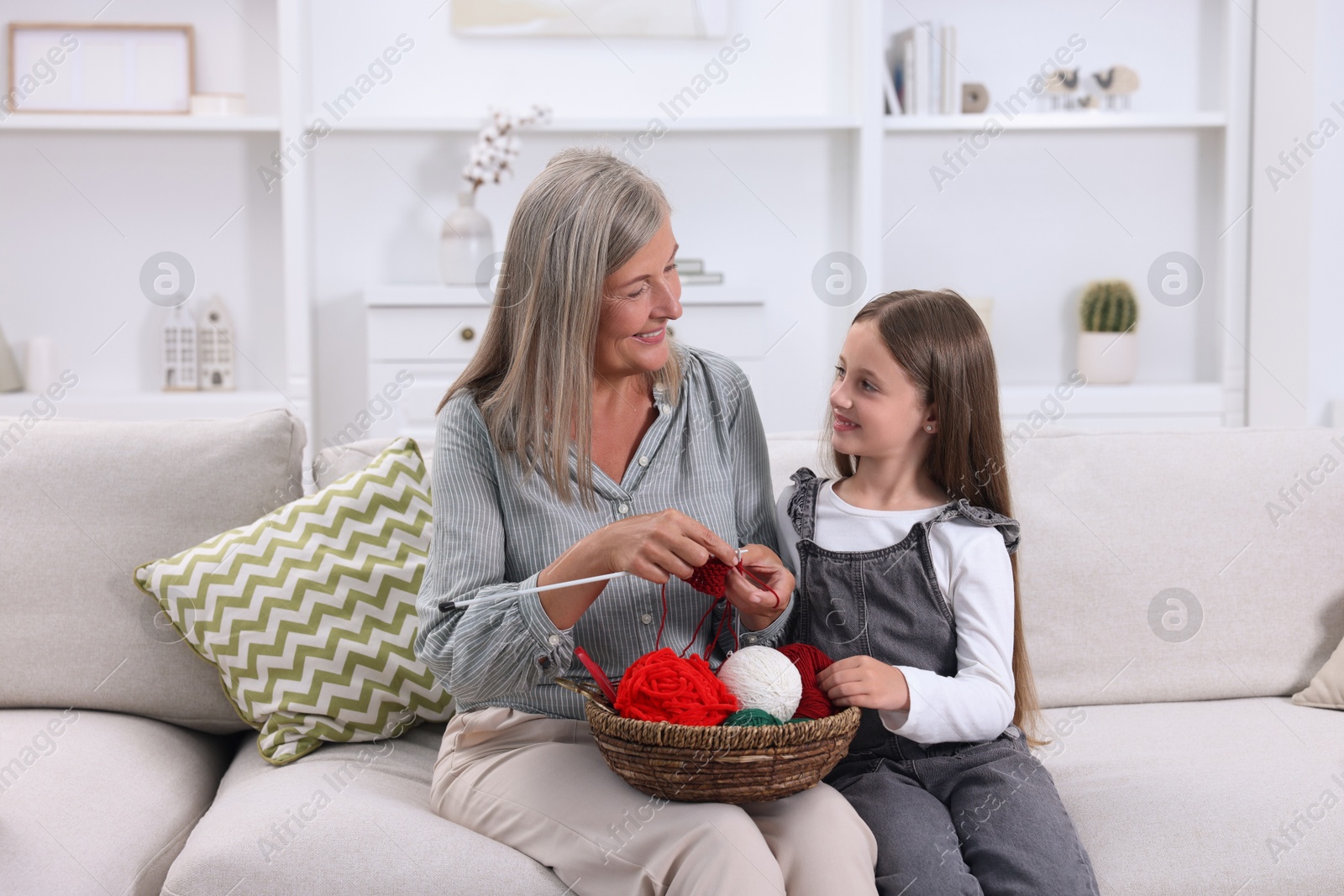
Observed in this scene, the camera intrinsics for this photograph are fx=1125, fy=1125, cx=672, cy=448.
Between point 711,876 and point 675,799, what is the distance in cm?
9

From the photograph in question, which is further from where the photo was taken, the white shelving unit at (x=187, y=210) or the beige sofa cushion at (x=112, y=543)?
the white shelving unit at (x=187, y=210)

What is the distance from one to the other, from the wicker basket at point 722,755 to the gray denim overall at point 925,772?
7.9 inches

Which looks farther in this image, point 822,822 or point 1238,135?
point 1238,135

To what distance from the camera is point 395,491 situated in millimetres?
1720

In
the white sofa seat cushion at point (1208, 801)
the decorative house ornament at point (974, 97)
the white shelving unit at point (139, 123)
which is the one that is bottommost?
the white sofa seat cushion at point (1208, 801)

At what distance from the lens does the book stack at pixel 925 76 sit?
355 centimetres

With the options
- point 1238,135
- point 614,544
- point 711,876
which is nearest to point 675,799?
point 711,876

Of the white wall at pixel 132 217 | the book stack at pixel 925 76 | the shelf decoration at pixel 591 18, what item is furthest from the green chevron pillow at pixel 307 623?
the book stack at pixel 925 76

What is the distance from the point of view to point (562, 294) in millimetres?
1361

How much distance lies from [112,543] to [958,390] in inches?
50.0

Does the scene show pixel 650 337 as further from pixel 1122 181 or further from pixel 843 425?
pixel 1122 181

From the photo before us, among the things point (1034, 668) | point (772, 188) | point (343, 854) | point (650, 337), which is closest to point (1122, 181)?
point (772, 188)

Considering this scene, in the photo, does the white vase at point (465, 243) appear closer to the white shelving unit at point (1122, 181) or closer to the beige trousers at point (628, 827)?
the white shelving unit at point (1122, 181)

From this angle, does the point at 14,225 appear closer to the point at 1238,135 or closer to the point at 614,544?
the point at 614,544
